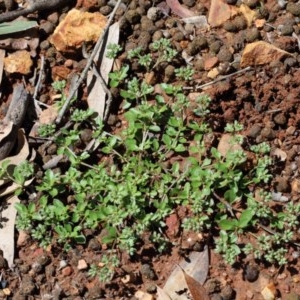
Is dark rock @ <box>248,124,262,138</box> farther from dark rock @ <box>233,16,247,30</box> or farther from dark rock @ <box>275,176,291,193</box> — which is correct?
dark rock @ <box>233,16,247,30</box>

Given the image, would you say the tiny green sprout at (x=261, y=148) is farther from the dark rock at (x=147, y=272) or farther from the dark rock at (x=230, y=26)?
the dark rock at (x=147, y=272)

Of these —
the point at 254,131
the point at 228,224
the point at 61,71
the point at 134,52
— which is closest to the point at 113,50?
the point at 134,52

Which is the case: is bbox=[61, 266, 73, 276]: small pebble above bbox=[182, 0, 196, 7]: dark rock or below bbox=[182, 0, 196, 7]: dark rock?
below

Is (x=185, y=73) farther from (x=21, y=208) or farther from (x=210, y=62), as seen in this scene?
(x=21, y=208)

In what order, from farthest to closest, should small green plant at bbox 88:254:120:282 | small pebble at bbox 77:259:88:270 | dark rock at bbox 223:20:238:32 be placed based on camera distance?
dark rock at bbox 223:20:238:32 → small pebble at bbox 77:259:88:270 → small green plant at bbox 88:254:120:282

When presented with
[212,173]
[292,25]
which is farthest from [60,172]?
[292,25]

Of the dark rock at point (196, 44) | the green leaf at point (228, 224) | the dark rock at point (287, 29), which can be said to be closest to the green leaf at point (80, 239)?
the green leaf at point (228, 224)

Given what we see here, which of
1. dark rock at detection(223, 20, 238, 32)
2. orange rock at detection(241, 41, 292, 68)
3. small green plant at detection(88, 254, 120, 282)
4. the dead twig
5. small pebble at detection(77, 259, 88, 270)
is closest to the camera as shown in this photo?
small green plant at detection(88, 254, 120, 282)

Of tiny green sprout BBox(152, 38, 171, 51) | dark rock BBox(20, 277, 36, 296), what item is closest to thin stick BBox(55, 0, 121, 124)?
tiny green sprout BBox(152, 38, 171, 51)
